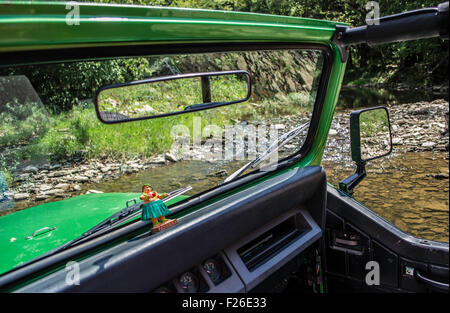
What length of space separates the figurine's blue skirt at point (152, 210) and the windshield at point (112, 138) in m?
0.17

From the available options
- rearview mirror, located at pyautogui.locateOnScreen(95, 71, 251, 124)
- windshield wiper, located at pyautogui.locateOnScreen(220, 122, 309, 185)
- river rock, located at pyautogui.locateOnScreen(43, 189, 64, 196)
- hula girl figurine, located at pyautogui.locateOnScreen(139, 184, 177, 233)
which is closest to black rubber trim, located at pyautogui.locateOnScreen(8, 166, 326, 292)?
hula girl figurine, located at pyautogui.locateOnScreen(139, 184, 177, 233)

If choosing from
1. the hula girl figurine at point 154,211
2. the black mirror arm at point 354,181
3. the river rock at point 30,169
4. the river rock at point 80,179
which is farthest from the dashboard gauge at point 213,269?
the black mirror arm at point 354,181

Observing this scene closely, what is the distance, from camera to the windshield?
1226 mm

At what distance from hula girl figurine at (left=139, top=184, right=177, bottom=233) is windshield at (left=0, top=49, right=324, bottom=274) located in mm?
135

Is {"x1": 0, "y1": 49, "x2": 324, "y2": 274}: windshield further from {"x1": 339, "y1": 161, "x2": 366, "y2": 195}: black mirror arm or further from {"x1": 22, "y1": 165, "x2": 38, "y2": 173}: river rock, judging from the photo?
{"x1": 339, "y1": 161, "x2": 366, "y2": 195}: black mirror arm

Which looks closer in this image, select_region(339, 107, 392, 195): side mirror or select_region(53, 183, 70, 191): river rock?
select_region(53, 183, 70, 191): river rock

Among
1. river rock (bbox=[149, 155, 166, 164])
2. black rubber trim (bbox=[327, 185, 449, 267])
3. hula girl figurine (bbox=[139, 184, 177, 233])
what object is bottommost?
black rubber trim (bbox=[327, 185, 449, 267])

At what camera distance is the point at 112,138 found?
147cm

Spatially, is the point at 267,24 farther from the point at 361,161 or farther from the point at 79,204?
the point at 79,204

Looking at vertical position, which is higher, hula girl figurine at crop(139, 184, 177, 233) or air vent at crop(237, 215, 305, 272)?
hula girl figurine at crop(139, 184, 177, 233)

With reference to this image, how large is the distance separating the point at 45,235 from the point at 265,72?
1.46 meters

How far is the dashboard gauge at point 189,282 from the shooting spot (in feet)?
4.85

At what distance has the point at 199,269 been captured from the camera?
1.52 m
